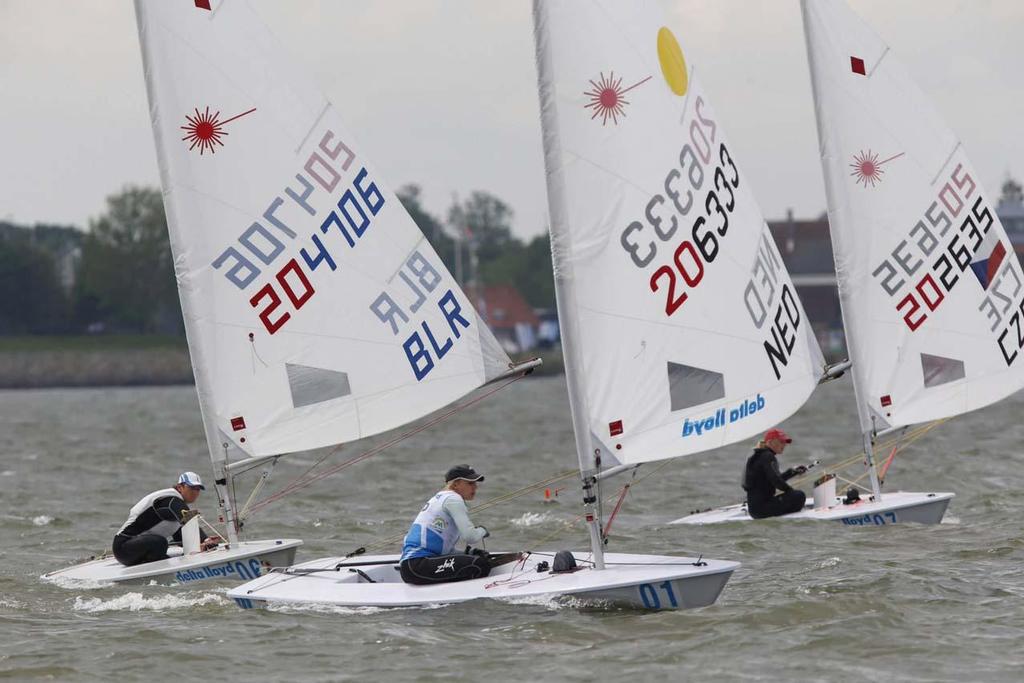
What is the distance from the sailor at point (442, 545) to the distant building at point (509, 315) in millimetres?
86272

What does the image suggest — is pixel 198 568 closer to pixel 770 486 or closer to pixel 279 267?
pixel 279 267

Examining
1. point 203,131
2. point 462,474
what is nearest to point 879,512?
point 462,474

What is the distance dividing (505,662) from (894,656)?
210cm

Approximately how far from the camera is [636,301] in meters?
10.8

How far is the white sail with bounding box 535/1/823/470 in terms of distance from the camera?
10.5 meters

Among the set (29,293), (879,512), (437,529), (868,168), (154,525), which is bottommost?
(879,512)

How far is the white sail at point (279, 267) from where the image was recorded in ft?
41.1

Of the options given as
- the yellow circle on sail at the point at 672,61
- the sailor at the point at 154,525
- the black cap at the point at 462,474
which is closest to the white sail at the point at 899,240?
the yellow circle on sail at the point at 672,61

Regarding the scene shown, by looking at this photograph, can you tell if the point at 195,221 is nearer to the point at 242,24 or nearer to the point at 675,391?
the point at 242,24

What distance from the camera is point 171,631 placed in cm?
1042

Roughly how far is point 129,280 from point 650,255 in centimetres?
8277

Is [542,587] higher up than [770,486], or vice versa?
[770,486]

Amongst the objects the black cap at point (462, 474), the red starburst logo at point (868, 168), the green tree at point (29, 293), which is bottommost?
the black cap at point (462, 474)

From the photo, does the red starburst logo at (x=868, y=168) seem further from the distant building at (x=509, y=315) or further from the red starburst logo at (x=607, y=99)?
the distant building at (x=509, y=315)
